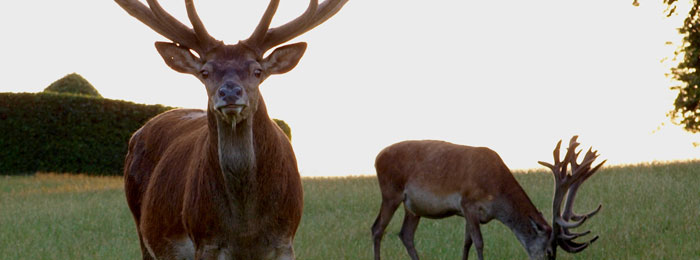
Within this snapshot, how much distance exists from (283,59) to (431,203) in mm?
6369

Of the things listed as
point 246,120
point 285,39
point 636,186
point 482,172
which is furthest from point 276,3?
point 636,186

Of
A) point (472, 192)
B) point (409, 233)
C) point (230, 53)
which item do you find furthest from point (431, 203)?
point (230, 53)

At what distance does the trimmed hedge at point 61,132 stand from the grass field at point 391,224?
3.61m

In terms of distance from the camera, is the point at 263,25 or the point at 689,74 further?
the point at 689,74

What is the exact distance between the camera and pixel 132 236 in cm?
1529

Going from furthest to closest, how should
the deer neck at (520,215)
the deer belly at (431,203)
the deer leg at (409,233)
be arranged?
1. the deer leg at (409,233)
2. the deer belly at (431,203)
3. the deer neck at (520,215)

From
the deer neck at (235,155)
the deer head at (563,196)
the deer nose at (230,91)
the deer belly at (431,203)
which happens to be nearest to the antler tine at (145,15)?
the deer neck at (235,155)

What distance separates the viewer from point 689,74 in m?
25.0

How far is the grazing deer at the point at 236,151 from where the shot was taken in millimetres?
5773

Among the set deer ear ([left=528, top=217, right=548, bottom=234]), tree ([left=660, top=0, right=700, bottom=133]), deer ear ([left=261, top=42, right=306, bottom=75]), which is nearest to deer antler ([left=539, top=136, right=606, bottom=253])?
deer ear ([left=528, top=217, right=548, bottom=234])

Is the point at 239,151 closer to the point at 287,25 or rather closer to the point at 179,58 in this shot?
the point at 179,58

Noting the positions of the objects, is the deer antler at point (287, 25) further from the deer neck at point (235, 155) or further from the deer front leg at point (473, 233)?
the deer front leg at point (473, 233)

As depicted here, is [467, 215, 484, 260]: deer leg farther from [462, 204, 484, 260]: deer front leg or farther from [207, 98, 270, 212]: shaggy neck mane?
[207, 98, 270, 212]: shaggy neck mane

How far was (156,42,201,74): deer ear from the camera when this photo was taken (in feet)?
20.1
